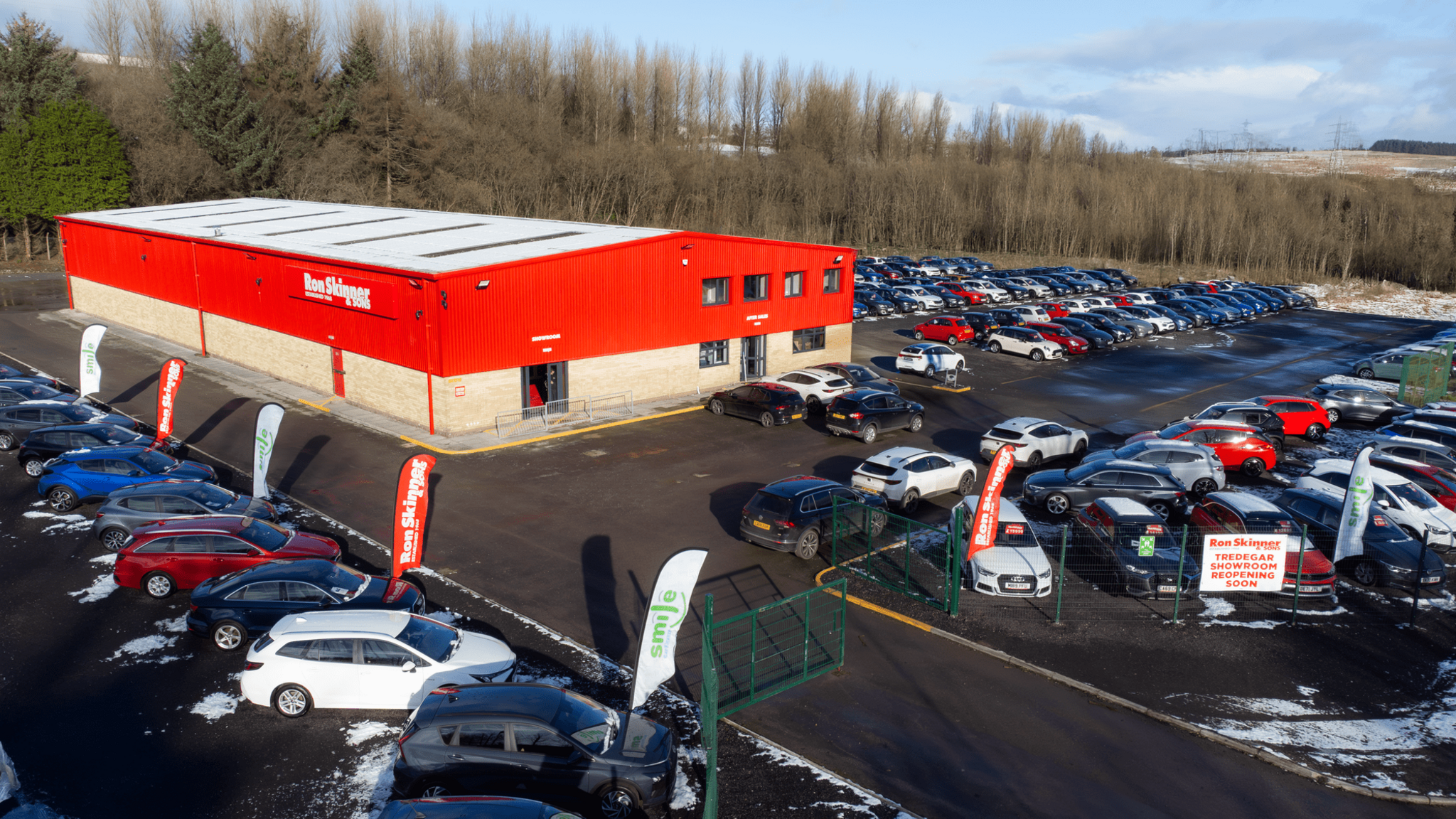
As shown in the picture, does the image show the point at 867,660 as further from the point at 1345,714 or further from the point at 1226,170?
the point at 1226,170

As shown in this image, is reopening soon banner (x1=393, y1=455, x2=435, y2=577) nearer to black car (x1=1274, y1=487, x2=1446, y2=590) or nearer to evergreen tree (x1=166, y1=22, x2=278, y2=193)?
black car (x1=1274, y1=487, x2=1446, y2=590)

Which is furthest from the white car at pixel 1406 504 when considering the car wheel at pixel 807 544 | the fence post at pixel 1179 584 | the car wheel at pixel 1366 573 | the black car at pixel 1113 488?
the car wheel at pixel 807 544

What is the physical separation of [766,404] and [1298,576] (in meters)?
15.6

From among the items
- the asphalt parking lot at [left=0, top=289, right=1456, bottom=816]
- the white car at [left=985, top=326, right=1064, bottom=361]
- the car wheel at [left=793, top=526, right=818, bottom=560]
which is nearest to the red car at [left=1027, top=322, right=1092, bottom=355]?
the white car at [left=985, top=326, right=1064, bottom=361]

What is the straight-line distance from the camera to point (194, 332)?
38.3m

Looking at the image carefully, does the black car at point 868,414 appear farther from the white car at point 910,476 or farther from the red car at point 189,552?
the red car at point 189,552

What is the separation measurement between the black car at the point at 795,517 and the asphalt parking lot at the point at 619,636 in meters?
0.45

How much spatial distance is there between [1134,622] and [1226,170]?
10321 centimetres

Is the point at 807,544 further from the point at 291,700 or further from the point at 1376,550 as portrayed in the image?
the point at 1376,550

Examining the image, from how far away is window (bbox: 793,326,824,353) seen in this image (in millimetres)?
37500

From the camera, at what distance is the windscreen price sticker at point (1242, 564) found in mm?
15938

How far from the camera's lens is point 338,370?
30688mm

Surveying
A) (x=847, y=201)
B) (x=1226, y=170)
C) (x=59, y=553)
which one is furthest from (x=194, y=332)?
(x=1226, y=170)

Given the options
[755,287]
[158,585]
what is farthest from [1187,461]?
[158,585]
